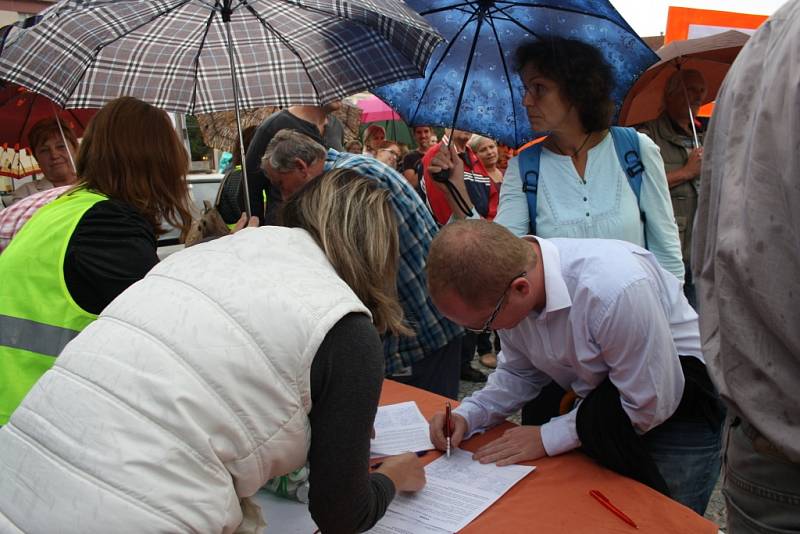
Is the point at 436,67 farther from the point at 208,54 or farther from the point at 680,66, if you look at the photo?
the point at 680,66

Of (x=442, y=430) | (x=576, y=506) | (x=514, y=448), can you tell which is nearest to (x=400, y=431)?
(x=442, y=430)

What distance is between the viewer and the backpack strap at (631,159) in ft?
7.73

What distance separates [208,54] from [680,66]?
7.94 ft

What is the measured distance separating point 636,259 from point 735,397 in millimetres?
749

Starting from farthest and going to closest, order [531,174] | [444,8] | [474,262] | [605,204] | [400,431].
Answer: [444,8]
[531,174]
[605,204]
[400,431]
[474,262]

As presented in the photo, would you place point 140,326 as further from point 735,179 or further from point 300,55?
point 300,55

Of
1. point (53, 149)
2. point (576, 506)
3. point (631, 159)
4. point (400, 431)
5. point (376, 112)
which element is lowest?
point (376, 112)

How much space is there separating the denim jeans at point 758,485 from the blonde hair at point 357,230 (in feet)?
2.30

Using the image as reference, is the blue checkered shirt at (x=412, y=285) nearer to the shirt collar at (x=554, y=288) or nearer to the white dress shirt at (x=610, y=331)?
the white dress shirt at (x=610, y=331)

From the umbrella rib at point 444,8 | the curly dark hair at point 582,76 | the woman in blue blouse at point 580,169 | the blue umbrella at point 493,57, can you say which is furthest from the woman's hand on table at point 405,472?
the umbrella rib at point 444,8

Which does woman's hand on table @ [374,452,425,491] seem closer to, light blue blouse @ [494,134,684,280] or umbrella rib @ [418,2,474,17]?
light blue blouse @ [494,134,684,280]

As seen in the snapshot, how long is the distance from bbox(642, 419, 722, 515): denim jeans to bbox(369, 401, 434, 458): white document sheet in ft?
1.93

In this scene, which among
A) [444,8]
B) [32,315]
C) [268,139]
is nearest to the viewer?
[32,315]

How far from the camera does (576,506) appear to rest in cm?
147
